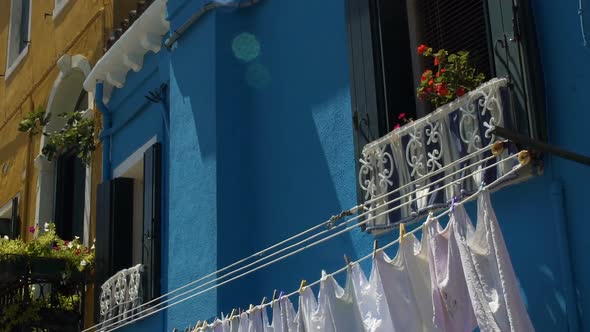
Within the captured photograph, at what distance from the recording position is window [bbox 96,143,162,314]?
395 inches

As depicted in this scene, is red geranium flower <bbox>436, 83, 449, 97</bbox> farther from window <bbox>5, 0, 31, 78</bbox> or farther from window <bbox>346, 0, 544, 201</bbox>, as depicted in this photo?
window <bbox>5, 0, 31, 78</bbox>

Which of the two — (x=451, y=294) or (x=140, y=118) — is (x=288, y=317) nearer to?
(x=451, y=294)

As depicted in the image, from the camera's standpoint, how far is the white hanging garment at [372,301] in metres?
5.89

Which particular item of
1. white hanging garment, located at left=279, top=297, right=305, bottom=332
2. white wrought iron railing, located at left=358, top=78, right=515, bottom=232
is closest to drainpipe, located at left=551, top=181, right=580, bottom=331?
white wrought iron railing, located at left=358, top=78, right=515, bottom=232

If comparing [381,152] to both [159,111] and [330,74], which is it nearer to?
[330,74]

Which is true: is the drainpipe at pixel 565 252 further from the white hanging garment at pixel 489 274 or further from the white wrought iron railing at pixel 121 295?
the white wrought iron railing at pixel 121 295

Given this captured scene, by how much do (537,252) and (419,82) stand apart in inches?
74.2

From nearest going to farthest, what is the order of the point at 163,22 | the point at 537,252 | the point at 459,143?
the point at 537,252 → the point at 459,143 → the point at 163,22

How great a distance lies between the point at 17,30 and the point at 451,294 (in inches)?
465

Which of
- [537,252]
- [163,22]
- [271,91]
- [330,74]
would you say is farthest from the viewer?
[163,22]

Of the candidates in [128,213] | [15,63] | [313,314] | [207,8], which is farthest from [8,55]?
[313,314]

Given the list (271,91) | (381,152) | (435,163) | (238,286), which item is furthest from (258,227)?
(435,163)

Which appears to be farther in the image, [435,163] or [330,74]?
[330,74]

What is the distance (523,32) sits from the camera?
5984mm
